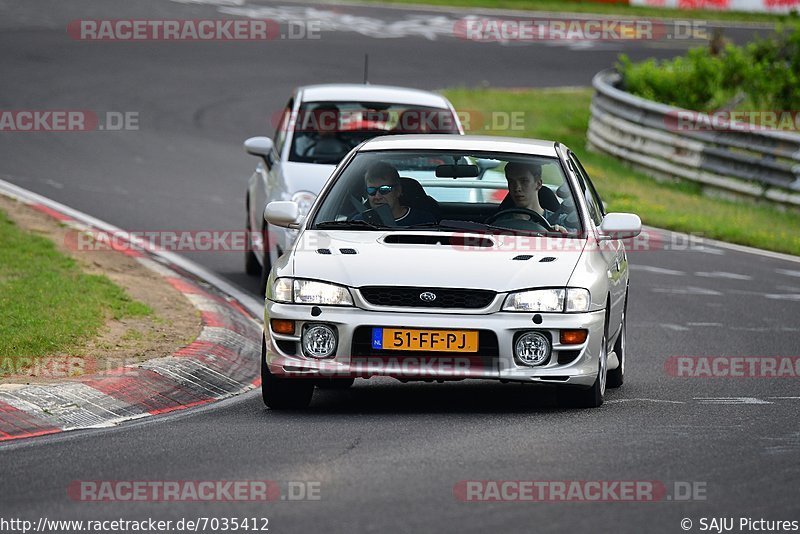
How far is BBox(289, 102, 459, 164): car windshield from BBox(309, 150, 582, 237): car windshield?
4.04 m

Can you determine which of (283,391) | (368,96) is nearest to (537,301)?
(283,391)

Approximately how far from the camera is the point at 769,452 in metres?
7.70

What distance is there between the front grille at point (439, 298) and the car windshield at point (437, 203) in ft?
3.01

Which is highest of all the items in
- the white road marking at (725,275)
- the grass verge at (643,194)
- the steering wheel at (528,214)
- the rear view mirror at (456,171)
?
the rear view mirror at (456,171)

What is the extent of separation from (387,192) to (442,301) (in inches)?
59.8

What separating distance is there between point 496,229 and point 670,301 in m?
5.10

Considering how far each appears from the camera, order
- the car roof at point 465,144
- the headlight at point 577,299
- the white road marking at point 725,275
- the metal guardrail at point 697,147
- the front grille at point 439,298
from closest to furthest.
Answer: the front grille at point 439,298 → the headlight at point 577,299 → the car roof at point 465,144 → the white road marking at point 725,275 → the metal guardrail at point 697,147

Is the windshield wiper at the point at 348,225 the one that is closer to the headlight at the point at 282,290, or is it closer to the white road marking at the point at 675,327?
the headlight at the point at 282,290

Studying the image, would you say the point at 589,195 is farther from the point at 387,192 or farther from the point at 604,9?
the point at 604,9

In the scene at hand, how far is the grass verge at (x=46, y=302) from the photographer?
32.9 feet

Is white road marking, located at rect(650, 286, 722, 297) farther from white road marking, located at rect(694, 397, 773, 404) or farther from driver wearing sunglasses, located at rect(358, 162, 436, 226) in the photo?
driver wearing sunglasses, located at rect(358, 162, 436, 226)

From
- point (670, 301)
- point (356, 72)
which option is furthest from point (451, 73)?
point (670, 301)

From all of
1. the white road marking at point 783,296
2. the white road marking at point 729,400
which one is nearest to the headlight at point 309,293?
the white road marking at point 729,400

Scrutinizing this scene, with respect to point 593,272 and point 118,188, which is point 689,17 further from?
point 593,272
